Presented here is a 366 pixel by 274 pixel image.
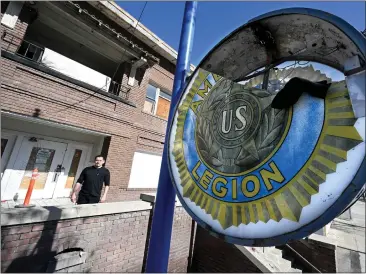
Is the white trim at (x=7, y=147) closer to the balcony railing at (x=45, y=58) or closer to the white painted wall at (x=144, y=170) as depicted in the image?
the balcony railing at (x=45, y=58)

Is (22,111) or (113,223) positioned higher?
(22,111)

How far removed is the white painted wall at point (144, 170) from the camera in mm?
8915

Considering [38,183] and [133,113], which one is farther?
[133,113]

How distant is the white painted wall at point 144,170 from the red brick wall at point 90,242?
13.2 feet

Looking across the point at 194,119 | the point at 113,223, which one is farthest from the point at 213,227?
the point at 113,223

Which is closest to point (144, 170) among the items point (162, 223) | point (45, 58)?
point (45, 58)

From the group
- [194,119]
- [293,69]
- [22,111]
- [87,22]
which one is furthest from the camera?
[87,22]

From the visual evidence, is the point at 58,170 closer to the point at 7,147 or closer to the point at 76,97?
the point at 7,147

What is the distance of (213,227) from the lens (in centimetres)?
121

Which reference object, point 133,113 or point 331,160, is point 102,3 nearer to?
point 133,113

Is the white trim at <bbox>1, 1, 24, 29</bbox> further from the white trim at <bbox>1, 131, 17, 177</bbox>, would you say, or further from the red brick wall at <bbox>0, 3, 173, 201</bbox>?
the white trim at <bbox>1, 131, 17, 177</bbox>

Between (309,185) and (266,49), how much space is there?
1.05m

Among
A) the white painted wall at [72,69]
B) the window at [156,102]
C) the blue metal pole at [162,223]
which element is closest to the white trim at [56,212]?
the blue metal pole at [162,223]

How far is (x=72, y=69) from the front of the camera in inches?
289
